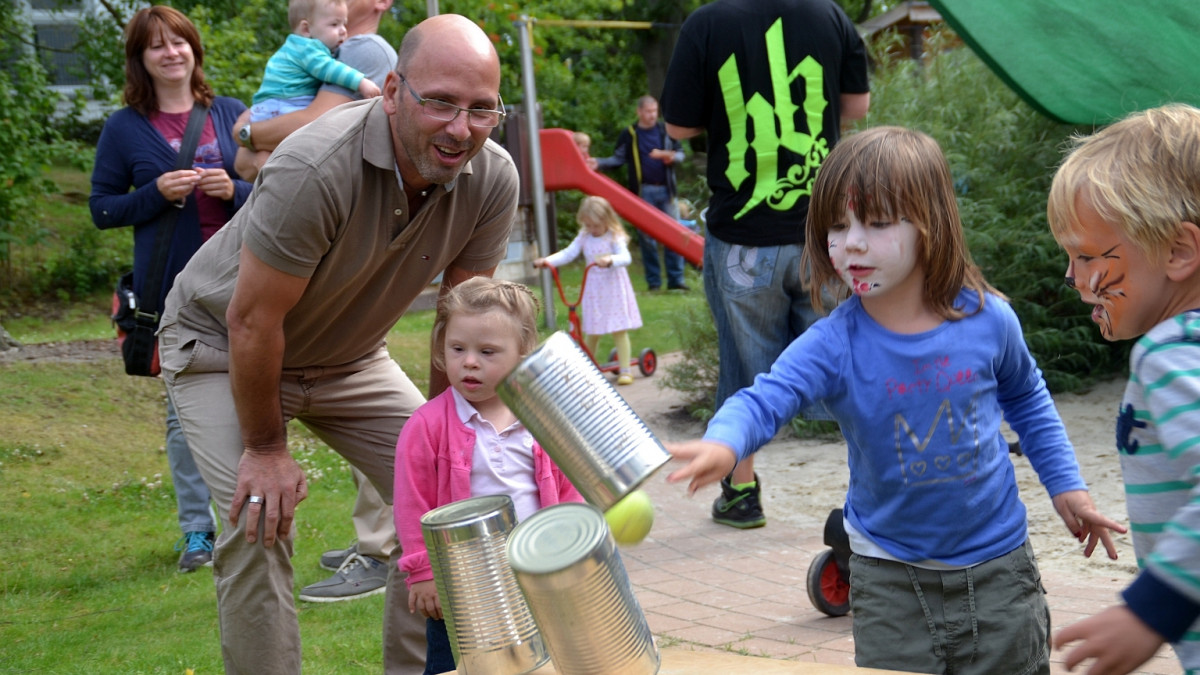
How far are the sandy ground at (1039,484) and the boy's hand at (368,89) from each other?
8.35 ft

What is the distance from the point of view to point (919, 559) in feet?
7.91

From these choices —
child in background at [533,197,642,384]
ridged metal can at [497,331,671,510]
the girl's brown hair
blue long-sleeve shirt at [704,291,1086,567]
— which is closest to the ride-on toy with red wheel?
blue long-sleeve shirt at [704,291,1086,567]

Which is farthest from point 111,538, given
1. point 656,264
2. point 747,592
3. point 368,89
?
point 656,264

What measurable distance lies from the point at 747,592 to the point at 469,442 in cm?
182

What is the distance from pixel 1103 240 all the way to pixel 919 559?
2.69ft

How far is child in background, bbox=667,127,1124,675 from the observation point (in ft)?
7.83

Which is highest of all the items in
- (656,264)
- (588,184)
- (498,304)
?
(498,304)

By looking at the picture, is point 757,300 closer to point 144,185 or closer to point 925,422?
point 925,422

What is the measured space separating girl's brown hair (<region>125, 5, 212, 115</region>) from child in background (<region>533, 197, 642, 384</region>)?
490 cm

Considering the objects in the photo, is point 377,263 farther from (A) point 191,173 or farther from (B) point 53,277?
(B) point 53,277

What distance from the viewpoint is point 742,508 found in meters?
5.06

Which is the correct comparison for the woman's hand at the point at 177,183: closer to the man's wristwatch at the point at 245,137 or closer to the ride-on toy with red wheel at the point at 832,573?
the man's wristwatch at the point at 245,137

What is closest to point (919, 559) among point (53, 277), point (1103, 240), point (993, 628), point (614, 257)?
point (993, 628)

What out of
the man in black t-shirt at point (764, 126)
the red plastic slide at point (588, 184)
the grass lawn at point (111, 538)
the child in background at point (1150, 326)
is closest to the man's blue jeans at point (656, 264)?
the red plastic slide at point (588, 184)
